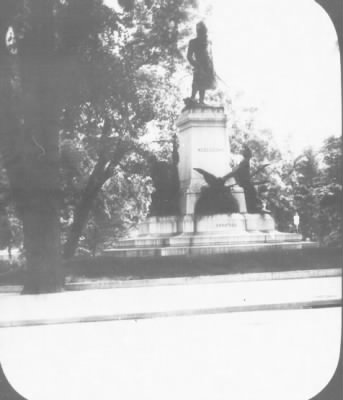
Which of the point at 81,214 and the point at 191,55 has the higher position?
the point at 191,55

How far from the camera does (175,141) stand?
932 cm

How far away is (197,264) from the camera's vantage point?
838cm

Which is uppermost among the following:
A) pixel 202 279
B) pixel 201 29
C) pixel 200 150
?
pixel 201 29

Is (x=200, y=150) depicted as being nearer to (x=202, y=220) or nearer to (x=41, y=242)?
(x=202, y=220)

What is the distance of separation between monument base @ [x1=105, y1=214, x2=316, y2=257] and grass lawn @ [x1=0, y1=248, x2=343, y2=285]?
0.41ft

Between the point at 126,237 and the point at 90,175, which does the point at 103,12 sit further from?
the point at 126,237

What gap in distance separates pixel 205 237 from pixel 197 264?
1.37m

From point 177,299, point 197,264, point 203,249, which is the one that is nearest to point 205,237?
point 203,249

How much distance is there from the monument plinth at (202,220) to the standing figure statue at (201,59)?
0.88 m

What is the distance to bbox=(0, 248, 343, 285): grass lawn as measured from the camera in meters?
7.47

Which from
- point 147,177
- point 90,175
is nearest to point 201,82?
point 147,177

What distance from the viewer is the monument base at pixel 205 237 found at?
8242 mm

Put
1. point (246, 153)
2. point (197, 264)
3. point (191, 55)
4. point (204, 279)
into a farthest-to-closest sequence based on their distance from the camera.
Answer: point (246, 153) < point (197, 264) < point (191, 55) < point (204, 279)

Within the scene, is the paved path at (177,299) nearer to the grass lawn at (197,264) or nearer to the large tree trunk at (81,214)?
the grass lawn at (197,264)
